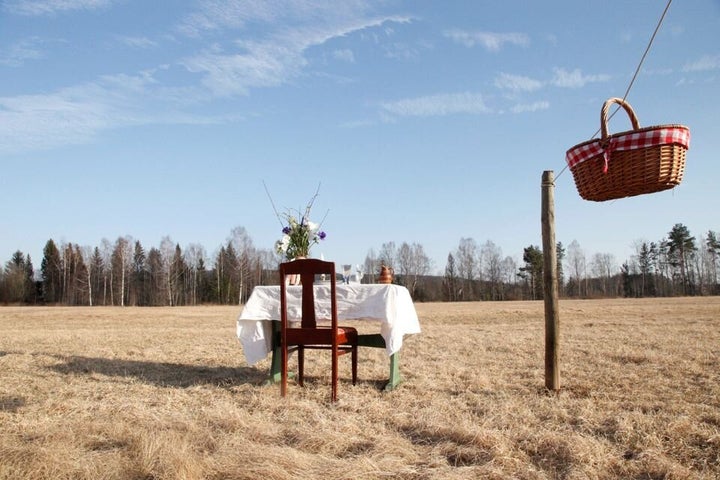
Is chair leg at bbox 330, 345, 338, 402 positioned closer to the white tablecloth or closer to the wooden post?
the white tablecloth

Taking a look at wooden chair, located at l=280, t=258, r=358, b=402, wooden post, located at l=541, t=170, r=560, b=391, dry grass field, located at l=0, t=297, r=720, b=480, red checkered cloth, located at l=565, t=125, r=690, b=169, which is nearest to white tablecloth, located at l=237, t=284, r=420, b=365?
wooden chair, located at l=280, t=258, r=358, b=402

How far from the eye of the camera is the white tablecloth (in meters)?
5.47

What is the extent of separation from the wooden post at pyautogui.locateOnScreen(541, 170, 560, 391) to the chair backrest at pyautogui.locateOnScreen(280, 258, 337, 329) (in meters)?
2.19

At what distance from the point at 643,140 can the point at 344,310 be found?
3260 mm

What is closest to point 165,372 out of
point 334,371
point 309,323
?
point 309,323

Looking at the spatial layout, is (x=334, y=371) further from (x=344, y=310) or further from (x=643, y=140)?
(x=643, y=140)

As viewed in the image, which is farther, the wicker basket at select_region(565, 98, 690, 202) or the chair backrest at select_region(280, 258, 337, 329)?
the chair backrest at select_region(280, 258, 337, 329)

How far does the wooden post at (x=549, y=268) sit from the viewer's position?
535 centimetres

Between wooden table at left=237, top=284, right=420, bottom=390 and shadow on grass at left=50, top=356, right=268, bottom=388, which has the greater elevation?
wooden table at left=237, top=284, right=420, bottom=390

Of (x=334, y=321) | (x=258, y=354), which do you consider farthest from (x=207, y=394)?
(x=334, y=321)

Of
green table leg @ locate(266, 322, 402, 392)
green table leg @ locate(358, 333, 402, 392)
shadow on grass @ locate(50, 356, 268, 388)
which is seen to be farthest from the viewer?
shadow on grass @ locate(50, 356, 268, 388)

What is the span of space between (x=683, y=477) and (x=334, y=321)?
3023 millimetres

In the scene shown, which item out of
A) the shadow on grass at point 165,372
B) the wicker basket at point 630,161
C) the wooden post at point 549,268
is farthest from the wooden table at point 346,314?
the wicker basket at point 630,161

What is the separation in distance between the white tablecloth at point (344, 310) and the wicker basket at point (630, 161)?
232 centimetres
